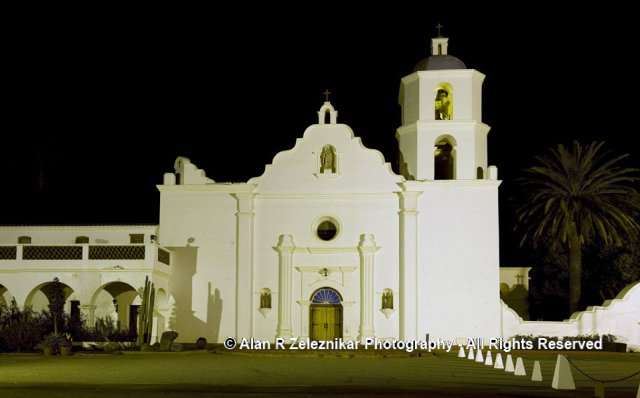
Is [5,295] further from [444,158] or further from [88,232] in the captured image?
[444,158]

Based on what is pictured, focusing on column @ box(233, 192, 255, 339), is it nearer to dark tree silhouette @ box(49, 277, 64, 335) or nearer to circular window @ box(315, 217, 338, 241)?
circular window @ box(315, 217, 338, 241)

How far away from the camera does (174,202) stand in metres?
42.3

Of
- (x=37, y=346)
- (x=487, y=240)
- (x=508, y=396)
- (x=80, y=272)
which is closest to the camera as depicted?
(x=508, y=396)

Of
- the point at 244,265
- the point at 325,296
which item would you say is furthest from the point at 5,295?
the point at 325,296

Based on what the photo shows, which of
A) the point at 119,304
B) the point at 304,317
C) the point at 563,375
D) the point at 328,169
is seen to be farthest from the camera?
the point at 119,304

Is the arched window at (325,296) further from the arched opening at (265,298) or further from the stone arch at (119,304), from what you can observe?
the stone arch at (119,304)

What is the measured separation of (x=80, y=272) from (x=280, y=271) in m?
8.62

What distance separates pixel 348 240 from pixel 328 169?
3323 millimetres

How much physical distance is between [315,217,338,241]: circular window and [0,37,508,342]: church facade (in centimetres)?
4

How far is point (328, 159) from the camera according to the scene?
42.2m

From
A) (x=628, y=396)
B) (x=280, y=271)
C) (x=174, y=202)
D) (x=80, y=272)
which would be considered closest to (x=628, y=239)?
(x=280, y=271)

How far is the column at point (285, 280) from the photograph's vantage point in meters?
41.1

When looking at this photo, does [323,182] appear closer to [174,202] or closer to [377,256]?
[377,256]

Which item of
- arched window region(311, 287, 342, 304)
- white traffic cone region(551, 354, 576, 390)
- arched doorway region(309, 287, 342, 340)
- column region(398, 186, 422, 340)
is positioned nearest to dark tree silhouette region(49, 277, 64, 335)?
arched doorway region(309, 287, 342, 340)
